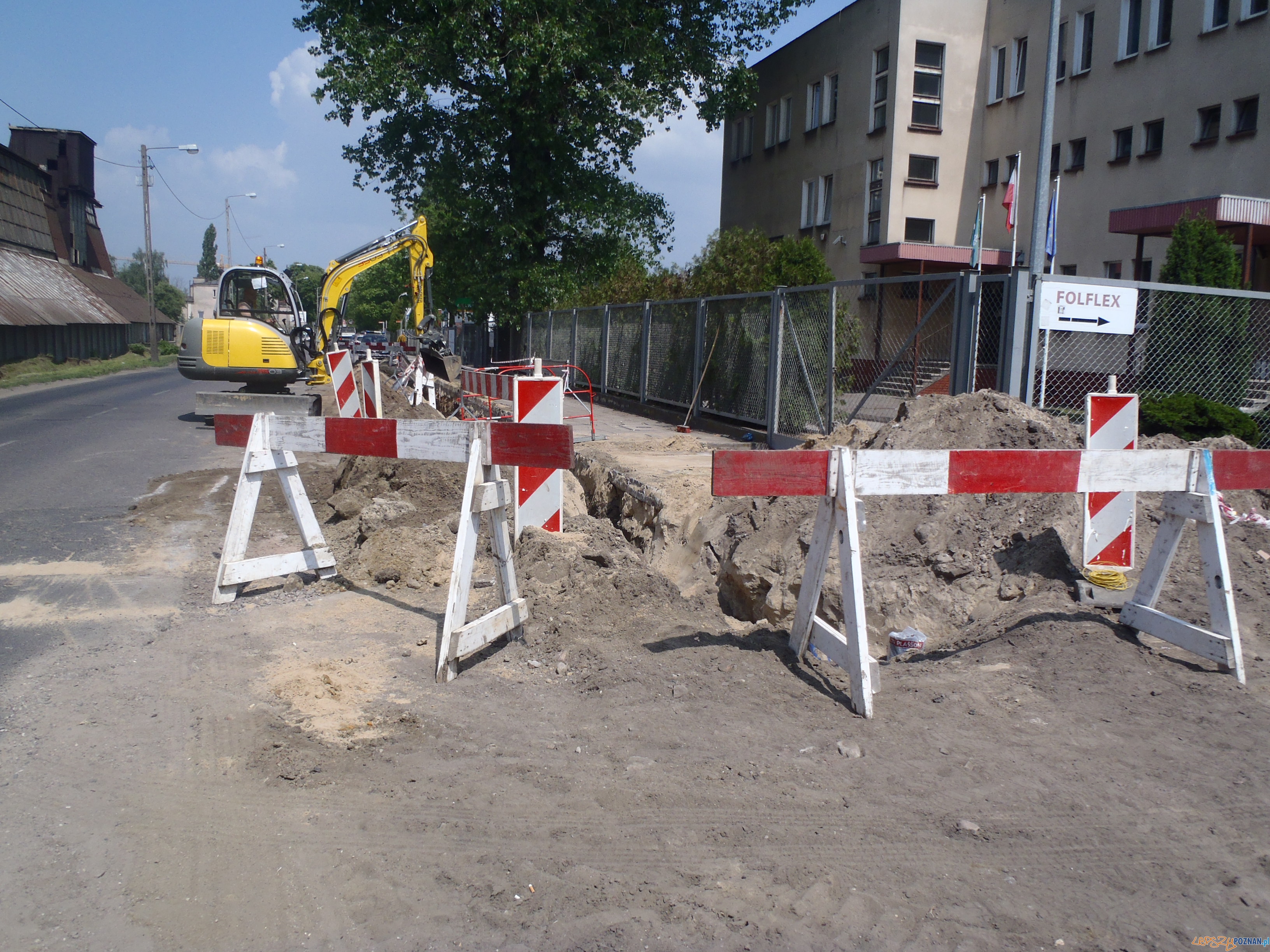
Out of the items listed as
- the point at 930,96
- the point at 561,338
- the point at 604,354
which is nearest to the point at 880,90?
the point at 930,96

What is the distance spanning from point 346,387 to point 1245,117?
64.5ft

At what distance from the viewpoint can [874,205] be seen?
91.0 feet

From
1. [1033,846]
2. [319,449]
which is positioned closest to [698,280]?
[319,449]

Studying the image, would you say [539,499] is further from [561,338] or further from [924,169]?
[924,169]

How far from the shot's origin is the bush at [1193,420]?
31.0ft

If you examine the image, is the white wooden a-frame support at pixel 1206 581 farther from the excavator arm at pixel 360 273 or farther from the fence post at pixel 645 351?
the excavator arm at pixel 360 273

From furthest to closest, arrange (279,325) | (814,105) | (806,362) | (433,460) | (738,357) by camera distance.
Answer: (814,105)
(279,325)
(738,357)
(806,362)
(433,460)

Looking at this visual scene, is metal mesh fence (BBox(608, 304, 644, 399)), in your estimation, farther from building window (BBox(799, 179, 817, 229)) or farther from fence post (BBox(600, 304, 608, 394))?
building window (BBox(799, 179, 817, 229))

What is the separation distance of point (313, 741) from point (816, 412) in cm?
832

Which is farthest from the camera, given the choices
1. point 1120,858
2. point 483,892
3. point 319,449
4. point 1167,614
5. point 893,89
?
point 893,89

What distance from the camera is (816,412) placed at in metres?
11.1

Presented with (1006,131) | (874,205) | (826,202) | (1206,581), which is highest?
(1006,131)

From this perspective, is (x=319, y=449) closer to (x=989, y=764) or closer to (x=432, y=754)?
(x=432, y=754)

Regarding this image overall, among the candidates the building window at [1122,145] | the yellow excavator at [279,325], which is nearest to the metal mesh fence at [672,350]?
the yellow excavator at [279,325]
